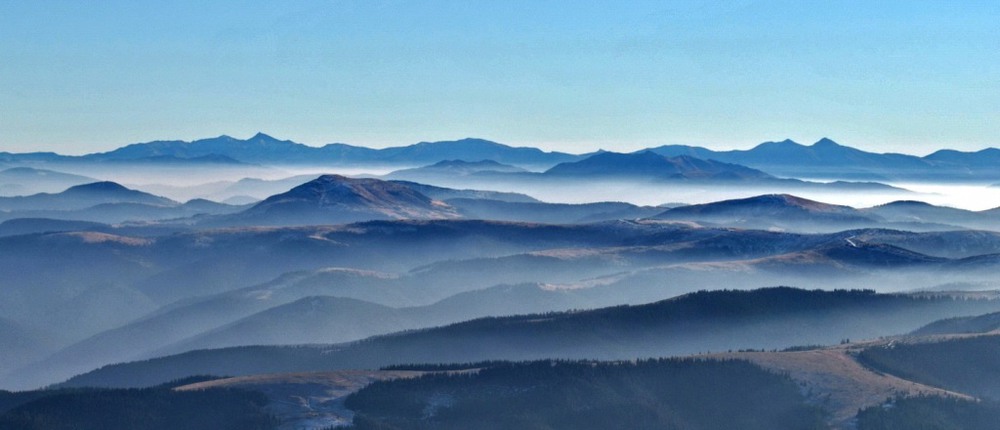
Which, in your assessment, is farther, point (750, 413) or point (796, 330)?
point (796, 330)

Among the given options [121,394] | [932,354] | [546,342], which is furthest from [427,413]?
[546,342]

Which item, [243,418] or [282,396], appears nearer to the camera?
[243,418]

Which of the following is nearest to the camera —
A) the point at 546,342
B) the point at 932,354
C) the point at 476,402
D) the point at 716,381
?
the point at 476,402

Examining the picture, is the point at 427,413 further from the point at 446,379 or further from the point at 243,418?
the point at 243,418

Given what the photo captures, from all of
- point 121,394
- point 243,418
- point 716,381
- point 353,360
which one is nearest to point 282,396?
point 243,418

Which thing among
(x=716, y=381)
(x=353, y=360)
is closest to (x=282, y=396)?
(x=716, y=381)

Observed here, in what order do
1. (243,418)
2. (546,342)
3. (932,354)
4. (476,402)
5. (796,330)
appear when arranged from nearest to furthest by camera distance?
(243,418) < (476,402) < (932,354) < (546,342) < (796,330)

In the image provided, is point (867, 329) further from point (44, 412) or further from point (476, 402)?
point (44, 412)

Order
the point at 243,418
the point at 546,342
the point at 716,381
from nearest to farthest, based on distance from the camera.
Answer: the point at 243,418, the point at 716,381, the point at 546,342

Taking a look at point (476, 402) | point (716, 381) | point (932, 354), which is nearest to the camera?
point (476, 402)
